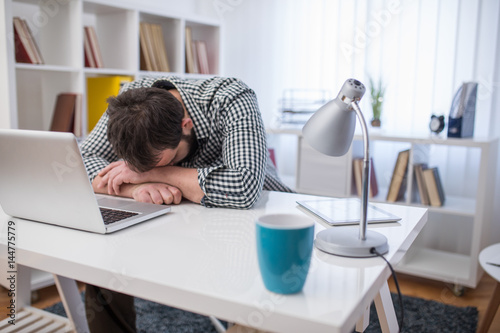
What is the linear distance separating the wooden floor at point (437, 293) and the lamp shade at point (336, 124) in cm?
169

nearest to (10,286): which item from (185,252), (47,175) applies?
(47,175)

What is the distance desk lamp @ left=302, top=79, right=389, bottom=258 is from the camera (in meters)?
0.80

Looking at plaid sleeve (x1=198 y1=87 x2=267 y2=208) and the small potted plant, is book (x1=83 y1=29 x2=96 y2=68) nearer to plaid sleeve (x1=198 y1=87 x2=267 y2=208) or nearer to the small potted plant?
plaid sleeve (x1=198 y1=87 x2=267 y2=208)

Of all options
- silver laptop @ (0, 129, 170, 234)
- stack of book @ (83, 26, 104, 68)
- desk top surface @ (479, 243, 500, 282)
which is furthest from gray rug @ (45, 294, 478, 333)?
stack of book @ (83, 26, 104, 68)

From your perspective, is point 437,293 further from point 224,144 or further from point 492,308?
point 224,144

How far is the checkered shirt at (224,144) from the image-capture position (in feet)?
3.92

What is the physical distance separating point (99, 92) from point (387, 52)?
5.51ft

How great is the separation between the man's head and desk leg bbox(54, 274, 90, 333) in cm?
33

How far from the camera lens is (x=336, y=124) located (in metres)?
0.80

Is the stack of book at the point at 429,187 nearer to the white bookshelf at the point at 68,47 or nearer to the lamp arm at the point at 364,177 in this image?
the white bookshelf at the point at 68,47

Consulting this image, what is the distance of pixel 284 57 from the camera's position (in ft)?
10.5

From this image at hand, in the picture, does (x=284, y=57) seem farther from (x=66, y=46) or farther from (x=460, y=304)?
(x=460, y=304)

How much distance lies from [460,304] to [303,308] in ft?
6.43

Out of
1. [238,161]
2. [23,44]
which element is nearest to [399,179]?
[238,161]
